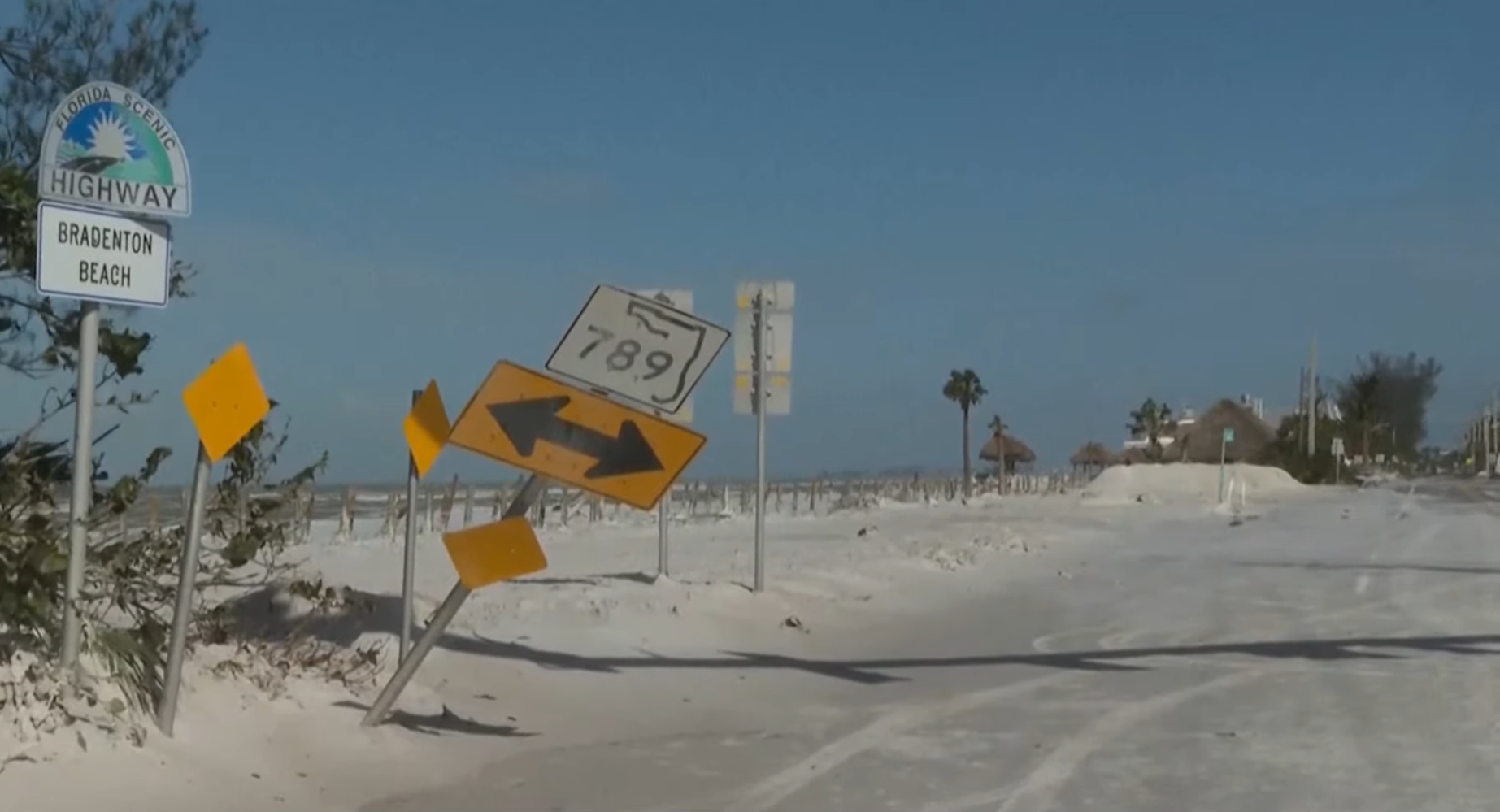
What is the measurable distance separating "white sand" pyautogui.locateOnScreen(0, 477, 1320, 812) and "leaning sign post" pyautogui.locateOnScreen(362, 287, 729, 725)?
62cm

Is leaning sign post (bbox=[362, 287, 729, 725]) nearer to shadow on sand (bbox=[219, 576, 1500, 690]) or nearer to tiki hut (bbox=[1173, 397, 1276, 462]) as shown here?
shadow on sand (bbox=[219, 576, 1500, 690])

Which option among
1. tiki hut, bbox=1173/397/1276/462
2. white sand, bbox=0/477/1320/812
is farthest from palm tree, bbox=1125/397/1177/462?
white sand, bbox=0/477/1320/812

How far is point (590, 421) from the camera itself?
24.5 feet

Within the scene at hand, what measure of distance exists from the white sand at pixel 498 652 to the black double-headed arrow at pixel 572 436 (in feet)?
5.28

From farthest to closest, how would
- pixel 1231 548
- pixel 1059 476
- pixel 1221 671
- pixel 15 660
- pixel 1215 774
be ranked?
pixel 1059 476, pixel 1231 548, pixel 1221 671, pixel 1215 774, pixel 15 660

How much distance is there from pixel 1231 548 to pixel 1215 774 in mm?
19841

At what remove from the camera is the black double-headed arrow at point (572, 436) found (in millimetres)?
7430

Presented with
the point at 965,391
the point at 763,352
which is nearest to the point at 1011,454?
the point at 965,391

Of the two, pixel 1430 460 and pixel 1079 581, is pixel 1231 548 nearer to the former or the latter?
pixel 1079 581

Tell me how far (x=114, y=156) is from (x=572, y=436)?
2.28 meters

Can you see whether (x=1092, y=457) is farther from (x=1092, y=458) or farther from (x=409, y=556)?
(x=409, y=556)

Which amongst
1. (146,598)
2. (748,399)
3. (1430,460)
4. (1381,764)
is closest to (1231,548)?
(748,399)

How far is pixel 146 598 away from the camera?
25.8ft

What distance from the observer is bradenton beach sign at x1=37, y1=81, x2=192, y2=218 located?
6.58 m
